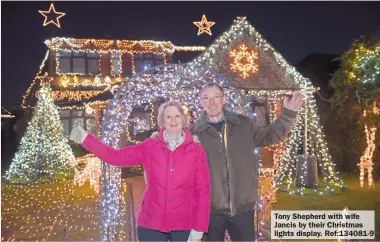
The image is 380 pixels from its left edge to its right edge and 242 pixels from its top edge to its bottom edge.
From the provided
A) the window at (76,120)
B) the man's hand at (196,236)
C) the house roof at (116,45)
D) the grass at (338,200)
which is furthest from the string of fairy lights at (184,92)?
the man's hand at (196,236)

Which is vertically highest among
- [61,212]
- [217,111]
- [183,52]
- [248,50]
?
[183,52]

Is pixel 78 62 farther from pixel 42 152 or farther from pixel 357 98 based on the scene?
pixel 357 98

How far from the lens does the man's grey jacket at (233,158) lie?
3.43m

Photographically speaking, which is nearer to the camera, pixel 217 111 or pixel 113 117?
pixel 217 111

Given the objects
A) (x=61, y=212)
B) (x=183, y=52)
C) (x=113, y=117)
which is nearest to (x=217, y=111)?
(x=113, y=117)

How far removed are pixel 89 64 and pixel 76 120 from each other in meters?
3.11

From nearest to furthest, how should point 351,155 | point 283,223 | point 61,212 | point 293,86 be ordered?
point 283,223 → point 61,212 → point 351,155 → point 293,86

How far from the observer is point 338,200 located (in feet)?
27.9

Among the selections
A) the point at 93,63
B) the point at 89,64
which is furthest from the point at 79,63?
the point at 93,63

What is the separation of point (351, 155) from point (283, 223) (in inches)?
345

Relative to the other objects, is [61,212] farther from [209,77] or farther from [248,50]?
[248,50]

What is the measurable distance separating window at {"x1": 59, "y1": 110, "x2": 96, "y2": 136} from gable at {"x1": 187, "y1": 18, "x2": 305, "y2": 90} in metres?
9.33

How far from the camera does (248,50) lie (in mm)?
13586
